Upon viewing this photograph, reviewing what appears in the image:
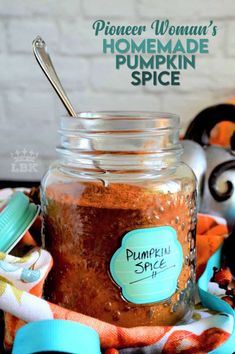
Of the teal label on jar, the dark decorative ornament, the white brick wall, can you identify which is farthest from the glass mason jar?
the white brick wall

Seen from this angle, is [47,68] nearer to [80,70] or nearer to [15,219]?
[15,219]

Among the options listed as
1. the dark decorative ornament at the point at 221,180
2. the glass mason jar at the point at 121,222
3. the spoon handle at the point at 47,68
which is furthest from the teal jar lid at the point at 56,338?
the dark decorative ornament at the point at 221,180

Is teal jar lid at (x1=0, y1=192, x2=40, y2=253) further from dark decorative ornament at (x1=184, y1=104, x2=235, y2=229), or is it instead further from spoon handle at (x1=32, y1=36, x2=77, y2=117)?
dark decorative ornament at (x1=184, y1=104, x2=235, y2=229)

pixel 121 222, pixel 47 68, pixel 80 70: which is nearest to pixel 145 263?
pixel 121 222

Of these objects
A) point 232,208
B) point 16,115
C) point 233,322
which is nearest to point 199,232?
point 232,208

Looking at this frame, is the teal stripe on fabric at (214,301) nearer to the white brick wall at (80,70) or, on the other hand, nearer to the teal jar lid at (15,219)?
the teal jar lid at (15,219)
